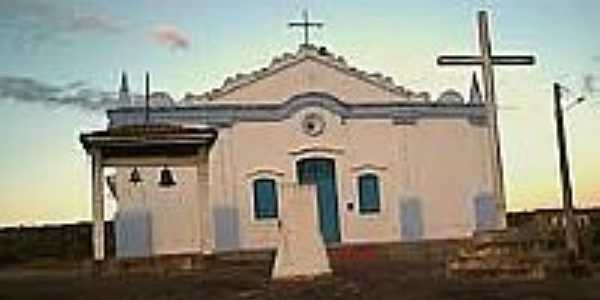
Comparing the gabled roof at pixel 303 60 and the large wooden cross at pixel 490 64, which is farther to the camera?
the gabled roof at pixel 303 60

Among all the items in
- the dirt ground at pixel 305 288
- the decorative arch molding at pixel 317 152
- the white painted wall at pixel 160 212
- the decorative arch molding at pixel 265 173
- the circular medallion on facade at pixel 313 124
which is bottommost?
the dirt ground at pixel 305 288

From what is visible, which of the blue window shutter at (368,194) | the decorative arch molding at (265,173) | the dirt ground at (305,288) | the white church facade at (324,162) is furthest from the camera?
the blue window shutter at (368,194)

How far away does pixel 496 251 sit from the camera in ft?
45.0

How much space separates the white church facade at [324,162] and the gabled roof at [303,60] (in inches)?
1.3

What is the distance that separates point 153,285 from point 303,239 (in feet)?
7.95

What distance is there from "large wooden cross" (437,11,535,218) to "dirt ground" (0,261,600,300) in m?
1.98

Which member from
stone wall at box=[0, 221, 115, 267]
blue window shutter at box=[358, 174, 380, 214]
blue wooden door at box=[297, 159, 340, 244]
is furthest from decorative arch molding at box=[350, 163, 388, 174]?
stone wall at box=[0, 221, 115, 267]

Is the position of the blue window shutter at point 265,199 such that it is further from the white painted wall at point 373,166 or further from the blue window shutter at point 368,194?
the blue window shutter at point 368,194

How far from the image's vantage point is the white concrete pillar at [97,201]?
746 inches

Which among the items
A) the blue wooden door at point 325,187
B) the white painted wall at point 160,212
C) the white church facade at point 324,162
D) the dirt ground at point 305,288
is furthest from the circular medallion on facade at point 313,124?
the dirt ground at point 305,288

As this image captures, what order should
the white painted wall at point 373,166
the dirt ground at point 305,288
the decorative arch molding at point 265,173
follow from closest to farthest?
the dirt ground at point 305,288 < the white painted wall at point 373,166 < the decorative arch molding at point 265,173

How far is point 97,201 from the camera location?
19.0 metres

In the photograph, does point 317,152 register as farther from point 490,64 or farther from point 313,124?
point 490,64

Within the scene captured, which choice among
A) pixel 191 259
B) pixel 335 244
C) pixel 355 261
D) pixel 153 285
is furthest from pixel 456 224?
pixel 153 285
